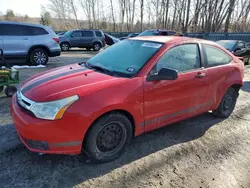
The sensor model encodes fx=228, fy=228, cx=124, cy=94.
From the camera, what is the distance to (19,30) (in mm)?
9555

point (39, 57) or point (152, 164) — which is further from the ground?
point (39, 57)

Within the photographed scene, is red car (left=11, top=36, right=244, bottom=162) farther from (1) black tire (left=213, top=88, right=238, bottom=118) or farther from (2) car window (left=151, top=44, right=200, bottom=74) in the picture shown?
(1) black tire (left=213, top=88, right=238, bottom=118)

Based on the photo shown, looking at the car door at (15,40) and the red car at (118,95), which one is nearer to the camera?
the red car at (118,95)

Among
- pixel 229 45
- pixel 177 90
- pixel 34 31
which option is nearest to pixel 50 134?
pixel 177 90

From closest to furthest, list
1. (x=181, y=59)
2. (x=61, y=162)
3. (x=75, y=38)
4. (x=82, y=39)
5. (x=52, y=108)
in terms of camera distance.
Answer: (x=52, y=108) < (x=61, y=162) < (x=181, y=59) < (x=75, y=38) < (x=82, y=39)

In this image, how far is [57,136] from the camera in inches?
99.0

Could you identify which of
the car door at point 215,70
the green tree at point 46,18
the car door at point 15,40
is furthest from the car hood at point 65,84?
the green tree at point 46,18

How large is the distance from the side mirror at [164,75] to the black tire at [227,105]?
1.83 metres

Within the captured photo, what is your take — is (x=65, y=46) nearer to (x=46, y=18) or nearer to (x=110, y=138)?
(x=110, y=138)

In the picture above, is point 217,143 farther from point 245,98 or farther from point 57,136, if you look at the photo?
point 245,98

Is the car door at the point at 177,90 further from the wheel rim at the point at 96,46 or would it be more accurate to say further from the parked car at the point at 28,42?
the wheel rim at the point at 96,46

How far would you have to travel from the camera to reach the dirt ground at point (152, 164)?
2.60m

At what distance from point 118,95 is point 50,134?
890mm

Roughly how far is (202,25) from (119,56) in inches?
1196
